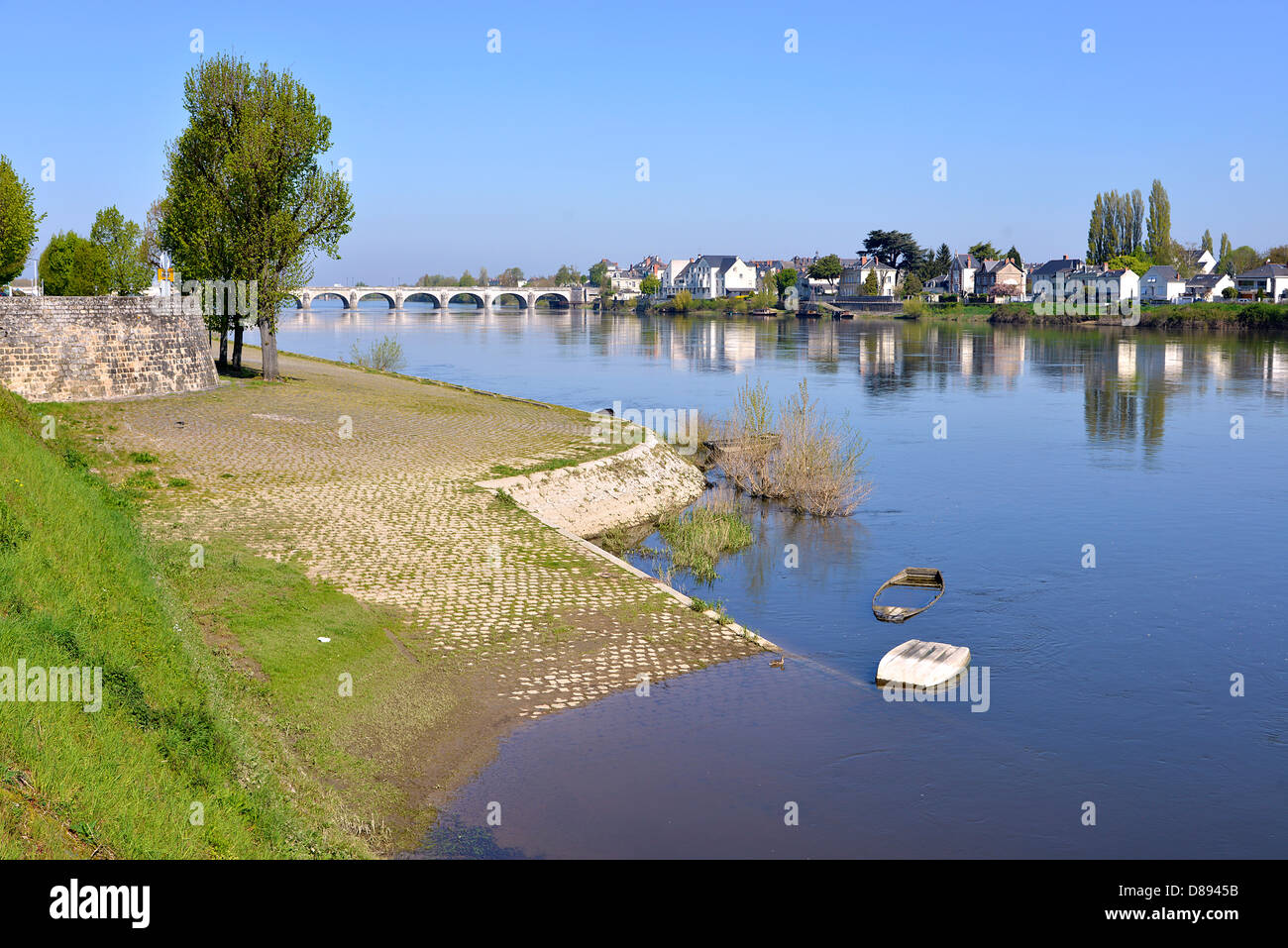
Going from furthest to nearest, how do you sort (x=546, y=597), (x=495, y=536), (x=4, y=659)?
(x=495, y=536)
(x=546, y=597)
(x=4, y=659)

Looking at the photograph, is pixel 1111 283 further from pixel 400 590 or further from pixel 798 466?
pixel 400 590

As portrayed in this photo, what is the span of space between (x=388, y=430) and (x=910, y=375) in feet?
144

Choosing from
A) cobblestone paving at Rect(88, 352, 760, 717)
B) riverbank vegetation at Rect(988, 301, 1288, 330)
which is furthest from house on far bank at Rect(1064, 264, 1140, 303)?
cobblestone paving at Rect(88, 352, 760, 717)

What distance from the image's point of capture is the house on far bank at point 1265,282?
122000mm

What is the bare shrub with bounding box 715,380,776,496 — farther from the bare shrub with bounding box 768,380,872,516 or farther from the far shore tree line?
the far shore tree line

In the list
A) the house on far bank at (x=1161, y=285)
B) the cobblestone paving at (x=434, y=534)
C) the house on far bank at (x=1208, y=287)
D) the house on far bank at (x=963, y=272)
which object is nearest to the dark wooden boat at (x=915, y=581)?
the cobblestone paving at (x=434, y=534)

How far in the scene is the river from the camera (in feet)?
39.8

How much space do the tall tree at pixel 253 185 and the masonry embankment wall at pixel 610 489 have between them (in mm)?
15368

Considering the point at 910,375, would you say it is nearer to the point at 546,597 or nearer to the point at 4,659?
the point at 546,597

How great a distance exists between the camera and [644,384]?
195 ft

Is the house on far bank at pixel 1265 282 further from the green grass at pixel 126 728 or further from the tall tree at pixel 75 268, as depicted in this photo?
the green grass at pixel 126 728

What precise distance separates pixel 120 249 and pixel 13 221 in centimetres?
1778

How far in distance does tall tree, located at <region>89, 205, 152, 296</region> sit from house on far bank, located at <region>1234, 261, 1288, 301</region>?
4569 inches
